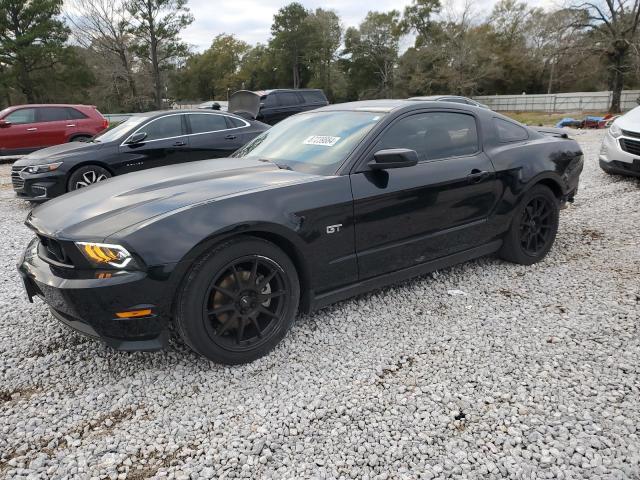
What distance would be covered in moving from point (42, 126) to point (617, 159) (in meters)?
12.6

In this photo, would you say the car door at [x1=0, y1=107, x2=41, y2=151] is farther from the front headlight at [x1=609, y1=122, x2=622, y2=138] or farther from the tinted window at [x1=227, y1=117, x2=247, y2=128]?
the front headlight at [x1=609, y1=122, x2=622, y2=138]

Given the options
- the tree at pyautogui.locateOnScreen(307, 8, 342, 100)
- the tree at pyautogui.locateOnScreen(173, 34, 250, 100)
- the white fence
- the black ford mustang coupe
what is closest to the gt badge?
the black ford mustang coupe

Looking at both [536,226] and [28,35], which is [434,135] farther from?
[28,35]

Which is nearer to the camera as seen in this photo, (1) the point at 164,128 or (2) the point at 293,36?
(1) the point at 164,128

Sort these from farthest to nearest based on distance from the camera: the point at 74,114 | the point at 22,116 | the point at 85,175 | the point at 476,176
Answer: the point at 74,114
the point at 22,116
the point at 85,175
the point at 476,176

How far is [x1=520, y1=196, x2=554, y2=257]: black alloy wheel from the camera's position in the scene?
4238mm

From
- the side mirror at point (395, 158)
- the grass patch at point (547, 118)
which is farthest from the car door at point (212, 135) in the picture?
the grass patch at point (547, 118)

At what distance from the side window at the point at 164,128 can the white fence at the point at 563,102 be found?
35.9 m

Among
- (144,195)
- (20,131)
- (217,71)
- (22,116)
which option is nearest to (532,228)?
(144,195)

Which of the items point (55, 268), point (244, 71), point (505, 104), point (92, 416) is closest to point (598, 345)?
point (92, 416)

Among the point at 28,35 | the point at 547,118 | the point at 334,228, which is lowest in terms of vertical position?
the point at 547,118

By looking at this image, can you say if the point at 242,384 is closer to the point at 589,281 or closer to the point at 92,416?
the point at 92,416

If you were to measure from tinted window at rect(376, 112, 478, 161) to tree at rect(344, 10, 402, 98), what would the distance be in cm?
5351

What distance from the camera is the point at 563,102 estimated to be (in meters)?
38.2
